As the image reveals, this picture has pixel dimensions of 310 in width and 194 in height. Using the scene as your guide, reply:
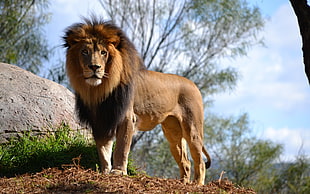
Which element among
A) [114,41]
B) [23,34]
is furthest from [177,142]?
[23,34]

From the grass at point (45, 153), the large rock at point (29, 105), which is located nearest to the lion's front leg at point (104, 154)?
the grass at point (45, 153)

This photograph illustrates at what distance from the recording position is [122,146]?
422 centimetres

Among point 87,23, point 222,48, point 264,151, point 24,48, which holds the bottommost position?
point 264,151

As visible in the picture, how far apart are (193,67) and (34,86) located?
852cm

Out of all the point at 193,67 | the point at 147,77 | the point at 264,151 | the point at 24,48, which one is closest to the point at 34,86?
the point at 147,77

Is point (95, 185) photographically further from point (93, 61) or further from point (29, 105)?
point (29, 105)

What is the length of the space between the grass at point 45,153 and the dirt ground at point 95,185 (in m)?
0.99

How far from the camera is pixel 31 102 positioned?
5.77 m

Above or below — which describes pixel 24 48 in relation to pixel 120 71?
above

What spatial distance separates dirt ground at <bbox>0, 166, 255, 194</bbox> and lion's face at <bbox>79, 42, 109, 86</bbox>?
Result: 0.88 m

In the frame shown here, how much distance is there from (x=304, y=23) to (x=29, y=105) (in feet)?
12.0

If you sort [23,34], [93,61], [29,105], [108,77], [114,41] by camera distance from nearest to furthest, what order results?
[93,61]
[108,77]
[114,41]
[29,105]
[23,34]

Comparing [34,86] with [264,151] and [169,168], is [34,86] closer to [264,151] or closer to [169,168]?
[169,168]

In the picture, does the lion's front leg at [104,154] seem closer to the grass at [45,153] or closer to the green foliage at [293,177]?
the grass at [45,153]
